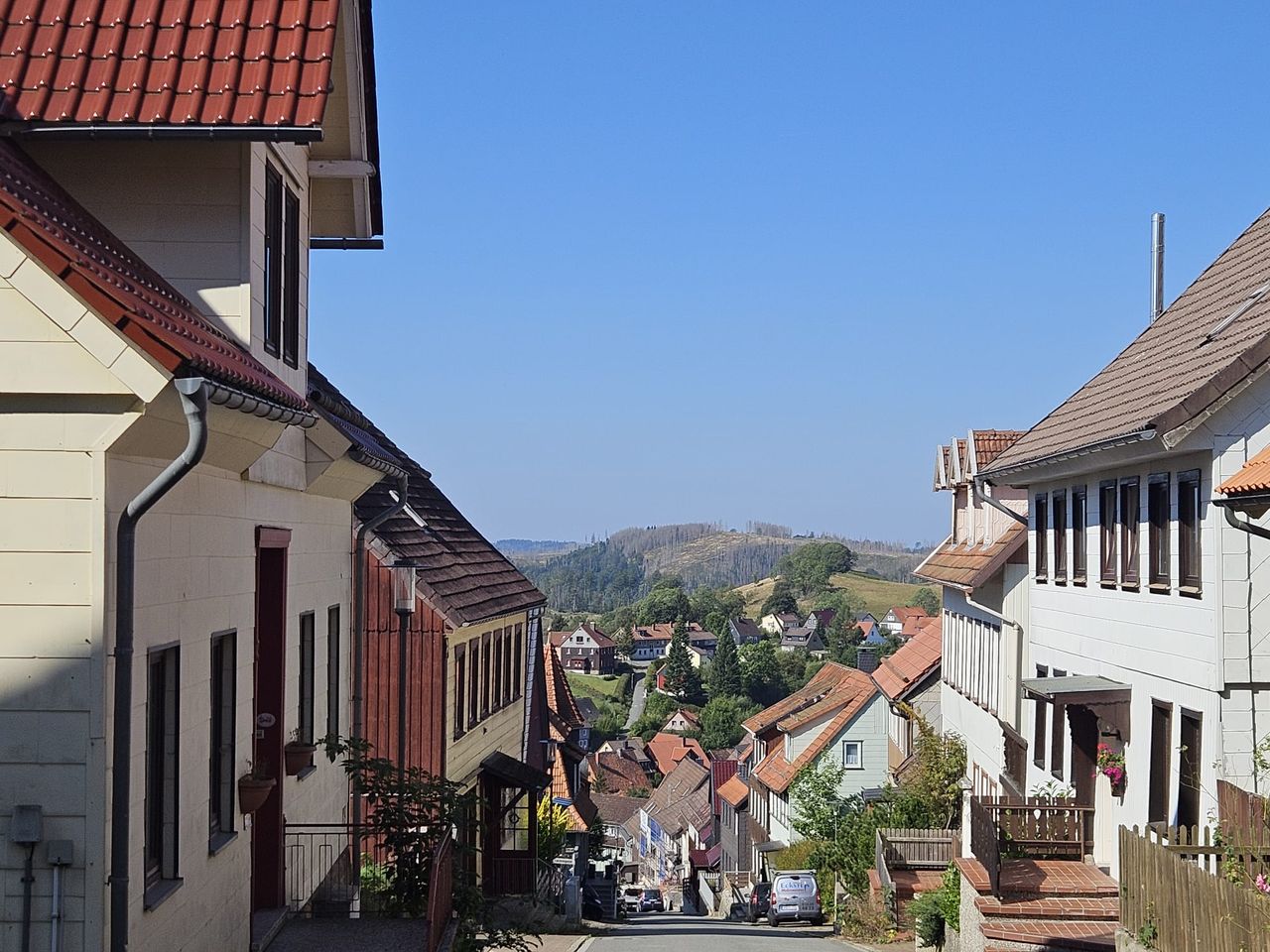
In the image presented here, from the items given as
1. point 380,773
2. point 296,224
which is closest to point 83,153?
point 296,224

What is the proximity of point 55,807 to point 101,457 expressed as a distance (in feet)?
5.93

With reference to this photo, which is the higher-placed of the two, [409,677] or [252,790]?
[252,790]

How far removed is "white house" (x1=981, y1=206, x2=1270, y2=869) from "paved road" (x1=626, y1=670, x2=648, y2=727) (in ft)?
444

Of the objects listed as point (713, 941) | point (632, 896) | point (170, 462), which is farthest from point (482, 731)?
point (632, 896)

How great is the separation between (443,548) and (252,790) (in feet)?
39.2

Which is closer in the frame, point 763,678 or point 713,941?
point 713,941

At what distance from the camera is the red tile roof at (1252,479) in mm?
12035

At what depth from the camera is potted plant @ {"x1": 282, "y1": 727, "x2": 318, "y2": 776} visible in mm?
12859

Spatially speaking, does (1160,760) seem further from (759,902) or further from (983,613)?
(759,902)

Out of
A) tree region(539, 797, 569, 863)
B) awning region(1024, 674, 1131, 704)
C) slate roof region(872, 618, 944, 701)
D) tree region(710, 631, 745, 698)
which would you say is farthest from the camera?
tree region(710, 631, 745, 698)

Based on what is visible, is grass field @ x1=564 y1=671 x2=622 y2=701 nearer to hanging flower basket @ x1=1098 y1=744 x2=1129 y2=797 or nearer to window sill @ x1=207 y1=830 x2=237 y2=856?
hanging flower basket @ x1=1098 y1=744 x2=1129 y2=797

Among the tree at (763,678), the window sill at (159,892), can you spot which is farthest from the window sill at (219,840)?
the tree at (763,678)

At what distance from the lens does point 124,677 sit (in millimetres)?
7621

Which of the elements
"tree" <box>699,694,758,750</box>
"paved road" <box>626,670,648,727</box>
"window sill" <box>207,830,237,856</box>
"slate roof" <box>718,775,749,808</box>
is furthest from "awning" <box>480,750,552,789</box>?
"paved road" <box>626,670,648,727</box>
